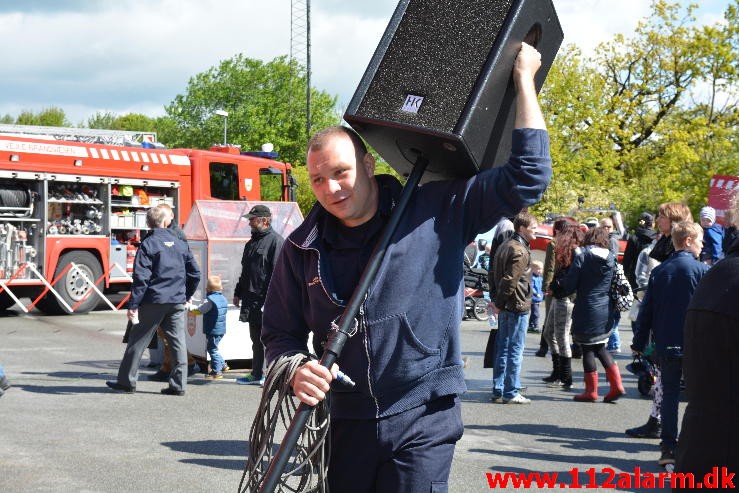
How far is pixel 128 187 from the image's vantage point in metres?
19.2

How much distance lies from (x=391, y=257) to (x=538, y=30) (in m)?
0.94

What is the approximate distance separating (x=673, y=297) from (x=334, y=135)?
4.70 metres

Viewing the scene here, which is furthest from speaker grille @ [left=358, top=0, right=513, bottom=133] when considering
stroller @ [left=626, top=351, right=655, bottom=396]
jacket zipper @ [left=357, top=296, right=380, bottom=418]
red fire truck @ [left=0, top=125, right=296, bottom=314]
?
red fire truck @ [left=0, top=125, right=296, bottom=314]

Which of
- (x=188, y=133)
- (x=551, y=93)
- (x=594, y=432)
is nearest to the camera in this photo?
(x=594, y=432)

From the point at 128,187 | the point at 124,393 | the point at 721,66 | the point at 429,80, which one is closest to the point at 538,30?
the point at 429,80

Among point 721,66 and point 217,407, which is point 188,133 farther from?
point 217,407

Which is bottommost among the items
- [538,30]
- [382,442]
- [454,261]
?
[382,442]

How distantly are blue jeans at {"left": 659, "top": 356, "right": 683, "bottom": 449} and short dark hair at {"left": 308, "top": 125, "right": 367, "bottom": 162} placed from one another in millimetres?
4696

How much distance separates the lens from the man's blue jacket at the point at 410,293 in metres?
3.01

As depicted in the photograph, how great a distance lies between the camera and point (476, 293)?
18.6 meters

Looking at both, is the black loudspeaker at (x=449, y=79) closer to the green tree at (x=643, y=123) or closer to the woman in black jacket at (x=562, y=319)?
the woman in black jacket at (x=562, y=319)

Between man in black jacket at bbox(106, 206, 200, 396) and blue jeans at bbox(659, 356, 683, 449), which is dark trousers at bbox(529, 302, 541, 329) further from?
blue jeans at bbox(659, 356, 683, 449)

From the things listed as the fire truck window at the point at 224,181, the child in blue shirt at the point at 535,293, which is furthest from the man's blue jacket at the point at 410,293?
the fire truck window at the point at 224,181

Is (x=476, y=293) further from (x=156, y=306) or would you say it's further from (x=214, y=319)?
(x=156, y=306)
